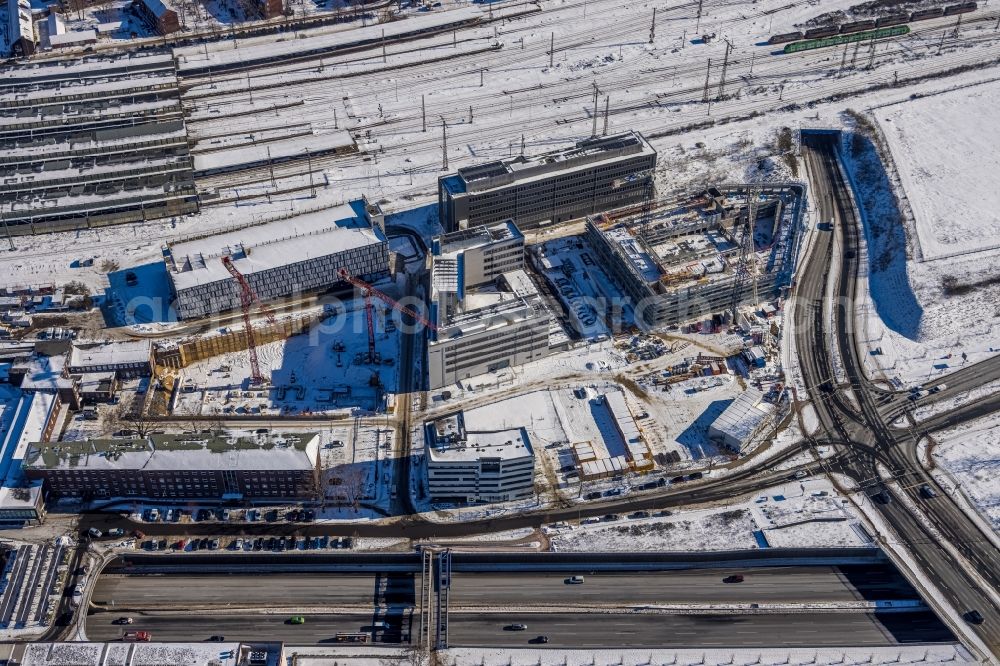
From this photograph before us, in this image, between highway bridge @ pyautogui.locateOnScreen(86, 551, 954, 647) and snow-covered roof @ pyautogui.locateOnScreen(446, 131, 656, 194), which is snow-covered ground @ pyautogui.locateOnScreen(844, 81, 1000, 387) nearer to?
highway bridge @ pyautogui.locateOnScreen(86, 551, 954, 647)

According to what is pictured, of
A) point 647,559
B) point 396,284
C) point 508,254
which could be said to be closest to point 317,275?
point 396,284

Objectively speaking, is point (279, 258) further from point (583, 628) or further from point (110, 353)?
point (583, 628)

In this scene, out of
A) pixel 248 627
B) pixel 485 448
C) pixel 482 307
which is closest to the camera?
pixel 248 627

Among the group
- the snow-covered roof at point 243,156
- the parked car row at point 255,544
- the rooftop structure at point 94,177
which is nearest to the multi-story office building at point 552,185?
the snow-covered roof at point 243,156

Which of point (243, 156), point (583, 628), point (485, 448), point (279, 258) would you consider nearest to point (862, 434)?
point (583, 628)

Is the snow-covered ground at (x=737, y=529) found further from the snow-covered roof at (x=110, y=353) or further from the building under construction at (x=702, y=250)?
the snow-covered roof at (x=110, y=353)

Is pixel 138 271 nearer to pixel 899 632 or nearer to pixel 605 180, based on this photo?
pixel 605 180

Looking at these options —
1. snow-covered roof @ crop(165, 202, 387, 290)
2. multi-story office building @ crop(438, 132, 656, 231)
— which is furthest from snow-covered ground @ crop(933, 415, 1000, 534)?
snow-covered roof @ crop(165, 202, 387, 290)
